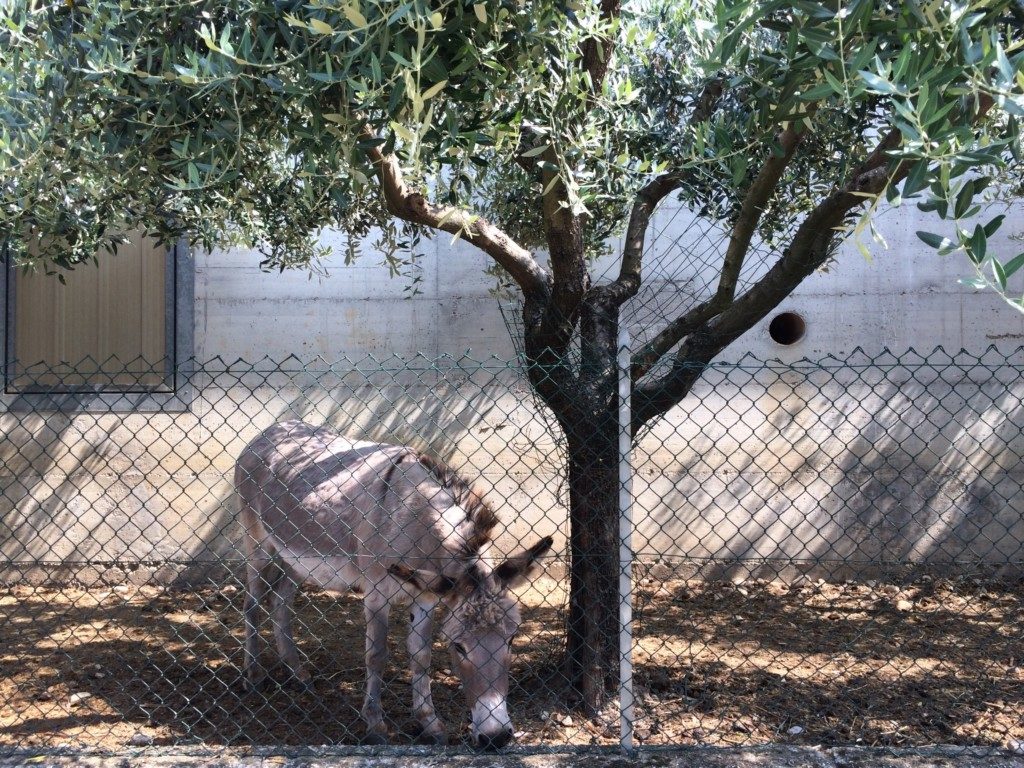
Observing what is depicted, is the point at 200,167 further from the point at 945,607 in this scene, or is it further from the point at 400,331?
the point at 945,607

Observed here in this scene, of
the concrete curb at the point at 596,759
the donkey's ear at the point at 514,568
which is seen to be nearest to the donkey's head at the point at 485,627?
the donkey's ear at the point at 514,568

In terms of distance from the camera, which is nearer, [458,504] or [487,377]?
[458,504]

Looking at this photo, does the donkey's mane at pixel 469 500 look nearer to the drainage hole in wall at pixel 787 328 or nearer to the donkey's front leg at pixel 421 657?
the donkey's front leg at pixel 421 657

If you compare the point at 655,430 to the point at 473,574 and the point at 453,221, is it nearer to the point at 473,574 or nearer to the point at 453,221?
the point at 473,574

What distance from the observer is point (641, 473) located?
6926 millimetres

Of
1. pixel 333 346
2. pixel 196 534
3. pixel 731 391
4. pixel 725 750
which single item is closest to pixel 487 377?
pixel 333 346

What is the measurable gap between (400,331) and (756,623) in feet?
11.7

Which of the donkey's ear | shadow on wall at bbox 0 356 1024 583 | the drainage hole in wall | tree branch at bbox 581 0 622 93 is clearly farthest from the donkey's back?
the drainage hole in wall

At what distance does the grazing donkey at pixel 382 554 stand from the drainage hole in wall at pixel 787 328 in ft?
12.0

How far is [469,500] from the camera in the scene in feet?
14.3

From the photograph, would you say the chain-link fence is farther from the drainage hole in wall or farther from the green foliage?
the green foliage

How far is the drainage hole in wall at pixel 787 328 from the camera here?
7.07 m

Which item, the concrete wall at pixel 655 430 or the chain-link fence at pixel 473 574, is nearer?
the chain-link fence at pixel 473 574

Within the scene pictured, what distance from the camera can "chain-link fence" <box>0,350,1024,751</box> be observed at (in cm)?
415
